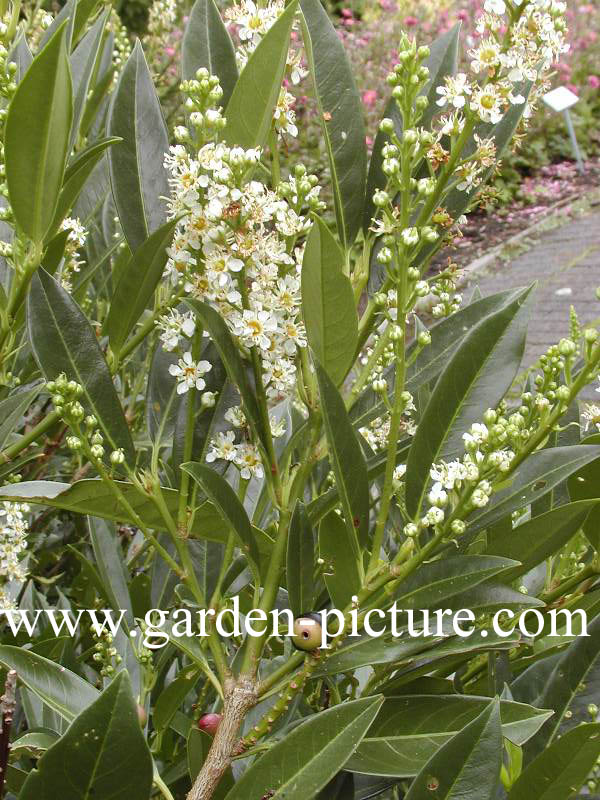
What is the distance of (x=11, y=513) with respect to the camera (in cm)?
145

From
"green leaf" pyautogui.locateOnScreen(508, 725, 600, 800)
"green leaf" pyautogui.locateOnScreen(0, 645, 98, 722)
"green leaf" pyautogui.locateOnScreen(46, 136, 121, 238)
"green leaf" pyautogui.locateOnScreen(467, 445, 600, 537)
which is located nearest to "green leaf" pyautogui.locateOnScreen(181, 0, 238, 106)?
"green leaf" pyautogui.locateOnScreen(46, 136, 121, 238)

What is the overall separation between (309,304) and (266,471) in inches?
8.1

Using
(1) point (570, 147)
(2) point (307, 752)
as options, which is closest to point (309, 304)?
(2) point (307, 752)

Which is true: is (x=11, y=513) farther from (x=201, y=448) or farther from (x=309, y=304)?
(x=309, y=304)

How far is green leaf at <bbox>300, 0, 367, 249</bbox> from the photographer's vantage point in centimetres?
112

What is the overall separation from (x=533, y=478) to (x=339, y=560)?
229mm

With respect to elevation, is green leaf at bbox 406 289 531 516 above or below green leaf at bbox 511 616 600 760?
above

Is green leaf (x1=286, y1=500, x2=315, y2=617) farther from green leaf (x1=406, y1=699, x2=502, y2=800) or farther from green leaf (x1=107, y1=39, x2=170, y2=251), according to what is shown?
green leaf (x1=107, y1=39, x2=170, y2=251)

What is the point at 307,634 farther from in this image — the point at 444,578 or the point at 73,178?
the point at 73,178

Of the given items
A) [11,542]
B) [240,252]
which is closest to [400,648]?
[240,252]

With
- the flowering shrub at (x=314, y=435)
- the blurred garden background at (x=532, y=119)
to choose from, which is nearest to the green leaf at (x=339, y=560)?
the flowering shrub at (x=314, y=435)

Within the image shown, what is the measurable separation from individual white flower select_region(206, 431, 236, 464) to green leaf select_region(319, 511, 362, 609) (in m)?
Answer: 0.13

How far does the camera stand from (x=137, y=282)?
1.06m

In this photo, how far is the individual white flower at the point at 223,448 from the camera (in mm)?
1022
